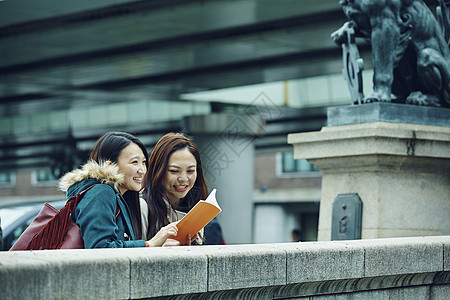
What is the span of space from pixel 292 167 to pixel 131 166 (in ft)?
159

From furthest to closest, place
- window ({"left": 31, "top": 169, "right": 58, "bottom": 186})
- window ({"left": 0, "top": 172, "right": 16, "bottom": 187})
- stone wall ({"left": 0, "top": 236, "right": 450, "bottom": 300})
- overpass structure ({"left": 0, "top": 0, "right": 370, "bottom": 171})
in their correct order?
window ({"left": 0, "top": 172, "right": 16, "bottom": 187}) → window ({"left": 31, "top": 169, "right": 58, "bottom": 186}) → overpass structure ({"left": 0, "top": 0, "right": 370, "bottom": 171}) → stone wall ({"left": 0, "top": 236, "right": 450, "bottom": 300})

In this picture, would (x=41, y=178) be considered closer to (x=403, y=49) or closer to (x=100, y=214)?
(x=403, y=49)

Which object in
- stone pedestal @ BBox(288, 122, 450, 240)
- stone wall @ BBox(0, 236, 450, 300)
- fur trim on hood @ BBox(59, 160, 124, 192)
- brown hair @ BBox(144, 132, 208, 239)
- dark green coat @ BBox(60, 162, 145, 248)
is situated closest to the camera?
stone wall @ BBox(0, 236, 450, 300)

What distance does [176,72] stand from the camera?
25.9 metres

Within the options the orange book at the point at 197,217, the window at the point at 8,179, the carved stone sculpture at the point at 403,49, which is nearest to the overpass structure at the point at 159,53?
the carved stone sculpture at the point at 403,49

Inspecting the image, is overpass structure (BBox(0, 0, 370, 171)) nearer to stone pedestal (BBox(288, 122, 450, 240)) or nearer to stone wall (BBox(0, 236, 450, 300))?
stone pedestal (BBox(288, 122, 450, 240))

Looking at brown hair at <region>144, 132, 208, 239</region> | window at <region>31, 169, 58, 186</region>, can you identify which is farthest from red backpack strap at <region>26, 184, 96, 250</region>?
window at <region>31, 169, 58, 186</region>

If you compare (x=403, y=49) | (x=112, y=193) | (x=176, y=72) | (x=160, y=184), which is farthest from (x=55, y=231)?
(x=176, y=72)

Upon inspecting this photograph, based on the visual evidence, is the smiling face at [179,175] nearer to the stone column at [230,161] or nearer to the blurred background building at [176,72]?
the blurred background building at [176,72]

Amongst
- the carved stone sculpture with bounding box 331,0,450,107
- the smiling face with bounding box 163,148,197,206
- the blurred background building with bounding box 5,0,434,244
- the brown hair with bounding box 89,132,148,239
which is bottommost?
the smiling face with bounding box 163,148,197,206

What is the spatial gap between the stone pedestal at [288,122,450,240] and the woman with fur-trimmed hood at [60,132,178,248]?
323 centimetres

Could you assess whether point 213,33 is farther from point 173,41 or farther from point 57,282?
point 57,282

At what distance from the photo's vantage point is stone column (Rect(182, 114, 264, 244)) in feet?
95.7

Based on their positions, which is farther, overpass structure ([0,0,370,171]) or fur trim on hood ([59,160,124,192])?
overpass structure ([0,0,370,171])
